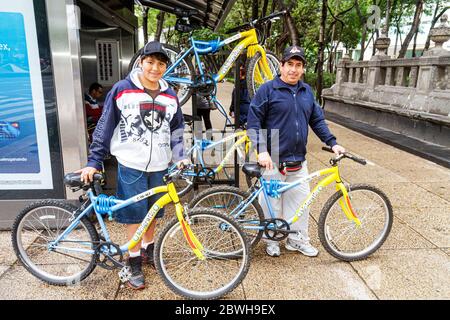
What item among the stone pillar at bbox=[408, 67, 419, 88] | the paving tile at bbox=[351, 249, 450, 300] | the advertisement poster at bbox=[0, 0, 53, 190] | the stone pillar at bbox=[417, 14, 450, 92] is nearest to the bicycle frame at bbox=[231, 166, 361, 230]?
the paving tile at bbox=[351, 249, 450, 300]

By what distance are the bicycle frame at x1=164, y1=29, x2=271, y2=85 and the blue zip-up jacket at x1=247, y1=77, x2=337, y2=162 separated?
117 centimetres

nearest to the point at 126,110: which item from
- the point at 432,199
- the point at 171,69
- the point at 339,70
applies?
the point at 171,69

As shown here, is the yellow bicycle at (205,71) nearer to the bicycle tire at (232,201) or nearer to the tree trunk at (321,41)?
the bicycle tire at (232,201)

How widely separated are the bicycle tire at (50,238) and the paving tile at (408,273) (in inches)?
88.8

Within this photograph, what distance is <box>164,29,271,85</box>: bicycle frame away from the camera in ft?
13.5

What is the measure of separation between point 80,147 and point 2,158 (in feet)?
2.55

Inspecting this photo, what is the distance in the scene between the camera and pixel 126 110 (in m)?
2.67

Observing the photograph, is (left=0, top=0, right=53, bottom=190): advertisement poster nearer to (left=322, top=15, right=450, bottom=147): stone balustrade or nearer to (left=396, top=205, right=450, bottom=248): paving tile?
(left=396, top=205, right=450, bottom=248): paving tile

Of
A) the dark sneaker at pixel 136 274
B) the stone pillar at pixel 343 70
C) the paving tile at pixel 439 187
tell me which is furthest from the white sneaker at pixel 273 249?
the stone pillar at pixel 343 70

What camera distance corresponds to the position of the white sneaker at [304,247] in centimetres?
344

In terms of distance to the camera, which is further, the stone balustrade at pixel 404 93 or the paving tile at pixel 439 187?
the stone balustrade at pixel 404 93

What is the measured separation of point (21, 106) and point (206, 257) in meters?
2.41
